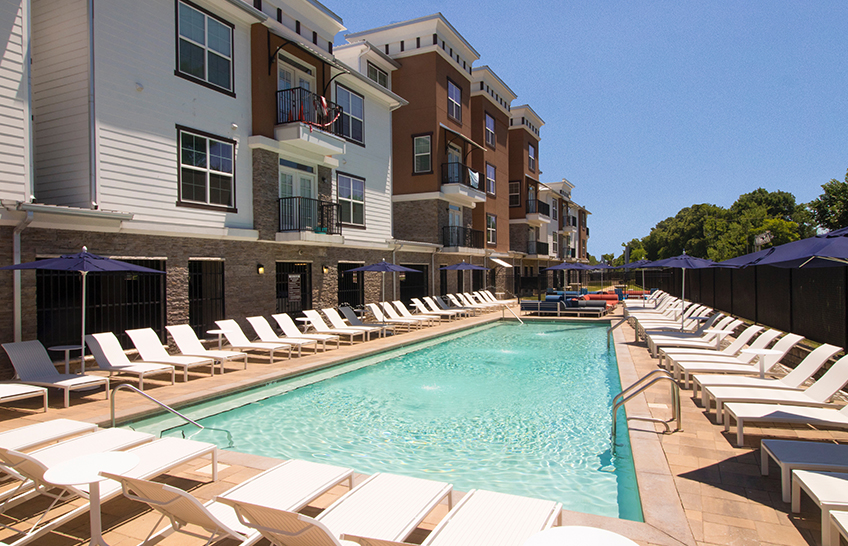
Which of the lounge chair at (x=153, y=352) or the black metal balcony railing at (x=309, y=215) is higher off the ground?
the black metal balcony railing at (x=309, y=215)

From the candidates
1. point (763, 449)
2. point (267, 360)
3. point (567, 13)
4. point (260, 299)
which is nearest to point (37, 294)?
point (267, 360)

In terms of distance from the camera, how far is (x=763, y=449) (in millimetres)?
4668

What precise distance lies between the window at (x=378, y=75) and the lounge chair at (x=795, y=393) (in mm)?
20014

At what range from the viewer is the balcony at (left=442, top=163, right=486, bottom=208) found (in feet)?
79.7

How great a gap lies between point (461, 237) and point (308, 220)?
11.9 metres

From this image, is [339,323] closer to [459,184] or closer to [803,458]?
[459,184]

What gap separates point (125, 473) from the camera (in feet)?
12.2

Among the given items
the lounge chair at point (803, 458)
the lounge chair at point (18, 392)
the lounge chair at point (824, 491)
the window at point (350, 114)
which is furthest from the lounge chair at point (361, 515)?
the window at point (350, 114)

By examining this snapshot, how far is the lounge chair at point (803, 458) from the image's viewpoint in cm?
392

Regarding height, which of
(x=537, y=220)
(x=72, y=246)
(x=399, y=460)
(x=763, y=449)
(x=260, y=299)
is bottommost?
(x=399, y=460)

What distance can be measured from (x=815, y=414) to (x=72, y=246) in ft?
38.8

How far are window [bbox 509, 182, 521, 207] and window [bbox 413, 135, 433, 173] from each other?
48.7 feet

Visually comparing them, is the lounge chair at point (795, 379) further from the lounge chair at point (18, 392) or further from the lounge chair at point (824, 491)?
the lounge chair at point (18, 392)

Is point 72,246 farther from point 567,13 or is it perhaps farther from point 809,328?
point 809,328
